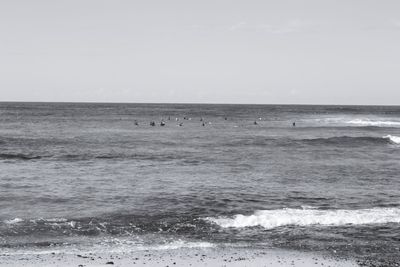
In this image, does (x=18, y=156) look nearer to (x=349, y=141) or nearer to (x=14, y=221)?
(x=14, y=221)

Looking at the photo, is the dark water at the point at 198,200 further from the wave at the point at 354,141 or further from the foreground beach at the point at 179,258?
the wave at the point at 354,141

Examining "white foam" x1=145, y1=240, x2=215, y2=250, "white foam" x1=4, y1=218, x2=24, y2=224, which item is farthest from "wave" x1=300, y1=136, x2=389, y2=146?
"white foam" x1=4, y1=218, x2=24, y2=224

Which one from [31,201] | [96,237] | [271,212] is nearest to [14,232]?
[96,237]


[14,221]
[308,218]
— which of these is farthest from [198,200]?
[14,221]

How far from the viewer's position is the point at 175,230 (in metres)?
20.2

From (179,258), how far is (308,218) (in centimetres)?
802

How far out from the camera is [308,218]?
72.5ft

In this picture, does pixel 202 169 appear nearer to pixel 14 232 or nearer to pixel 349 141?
pixel 14 232

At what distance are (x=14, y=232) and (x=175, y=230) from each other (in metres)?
6.42

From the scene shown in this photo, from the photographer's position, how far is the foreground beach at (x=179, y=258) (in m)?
15.7

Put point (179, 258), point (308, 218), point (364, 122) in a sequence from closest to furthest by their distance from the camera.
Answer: point (179, 258) → point (308, 218) → point (364, 122)

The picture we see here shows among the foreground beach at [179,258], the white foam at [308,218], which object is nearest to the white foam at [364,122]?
the white foam at [308,218]

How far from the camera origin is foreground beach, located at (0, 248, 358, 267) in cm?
1571

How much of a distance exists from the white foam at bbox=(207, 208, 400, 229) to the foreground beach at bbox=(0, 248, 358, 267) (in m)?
3.91
